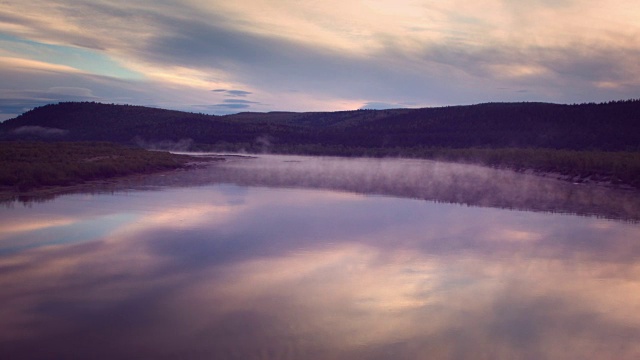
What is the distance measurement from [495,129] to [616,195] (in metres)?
55.3

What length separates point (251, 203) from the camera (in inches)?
665

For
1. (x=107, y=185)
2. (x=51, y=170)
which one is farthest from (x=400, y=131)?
(x=51, y=170)

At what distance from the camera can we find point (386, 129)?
86.8 metres

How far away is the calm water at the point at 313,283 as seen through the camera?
564cm

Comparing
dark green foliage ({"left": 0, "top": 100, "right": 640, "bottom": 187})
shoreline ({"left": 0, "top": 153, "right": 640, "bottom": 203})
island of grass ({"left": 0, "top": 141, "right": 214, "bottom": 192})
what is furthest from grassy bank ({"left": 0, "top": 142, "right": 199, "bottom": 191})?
dark green foliage ({"left": 0, "top": 100, "right": 640, "bottom": 187})

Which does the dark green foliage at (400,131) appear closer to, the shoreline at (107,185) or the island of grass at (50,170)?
the shoreline at (107,185)

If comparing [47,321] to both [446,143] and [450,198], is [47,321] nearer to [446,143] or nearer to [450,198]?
[450,198]

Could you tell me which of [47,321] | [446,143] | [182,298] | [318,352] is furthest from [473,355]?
[446,143]

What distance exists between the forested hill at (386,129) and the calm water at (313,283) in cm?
4789

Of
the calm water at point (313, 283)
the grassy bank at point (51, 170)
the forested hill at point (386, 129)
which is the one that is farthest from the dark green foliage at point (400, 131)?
the calm water at point (313, 283)

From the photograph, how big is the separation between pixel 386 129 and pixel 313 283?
8010 centimetres

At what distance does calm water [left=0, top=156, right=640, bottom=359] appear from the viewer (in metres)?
5.64

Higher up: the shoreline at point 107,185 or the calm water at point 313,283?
the shoreline at point 107,185

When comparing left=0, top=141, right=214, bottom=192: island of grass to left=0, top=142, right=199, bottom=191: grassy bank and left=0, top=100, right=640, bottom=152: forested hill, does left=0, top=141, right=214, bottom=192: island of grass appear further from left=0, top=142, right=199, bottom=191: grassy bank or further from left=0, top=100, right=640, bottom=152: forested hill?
left=0, top=100, right=640, bottom=152: forested hill
